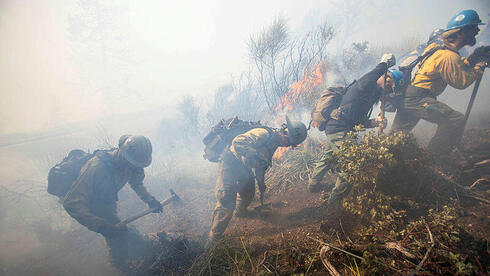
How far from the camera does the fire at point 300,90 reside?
7328 mm

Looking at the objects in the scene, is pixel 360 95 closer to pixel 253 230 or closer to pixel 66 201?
pixel 253 230

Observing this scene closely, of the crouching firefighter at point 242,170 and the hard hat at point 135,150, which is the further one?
the hard hat at point 135,150

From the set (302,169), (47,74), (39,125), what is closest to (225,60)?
(47,74)

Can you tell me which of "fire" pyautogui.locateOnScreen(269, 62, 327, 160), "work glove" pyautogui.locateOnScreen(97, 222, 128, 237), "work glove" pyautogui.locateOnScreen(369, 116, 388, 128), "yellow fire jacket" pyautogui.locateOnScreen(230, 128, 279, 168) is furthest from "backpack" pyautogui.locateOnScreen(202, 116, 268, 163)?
"fire" pyautogui.locateOnScreen(269, 62, 327, 160)

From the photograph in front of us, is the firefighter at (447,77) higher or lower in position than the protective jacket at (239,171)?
higher

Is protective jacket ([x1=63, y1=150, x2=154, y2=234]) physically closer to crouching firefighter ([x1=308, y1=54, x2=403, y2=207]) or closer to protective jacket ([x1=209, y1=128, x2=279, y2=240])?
protective jacket ([x1=209, y1=128, x2=279, y2=240])

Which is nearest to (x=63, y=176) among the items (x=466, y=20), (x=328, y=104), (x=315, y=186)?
(x=315, y=186)

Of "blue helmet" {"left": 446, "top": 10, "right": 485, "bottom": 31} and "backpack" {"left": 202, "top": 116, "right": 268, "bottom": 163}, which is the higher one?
"blue helmet" {"left": 446, "top": 10, "right": 485, "bottom": 31}

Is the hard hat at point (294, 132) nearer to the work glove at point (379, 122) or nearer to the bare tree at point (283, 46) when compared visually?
the work glove at point (379, 122)

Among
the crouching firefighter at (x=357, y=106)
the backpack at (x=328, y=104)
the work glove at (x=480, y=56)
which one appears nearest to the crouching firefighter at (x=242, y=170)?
the backpack at (x=328, y=104)

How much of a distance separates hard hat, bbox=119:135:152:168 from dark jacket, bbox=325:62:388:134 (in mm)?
3785

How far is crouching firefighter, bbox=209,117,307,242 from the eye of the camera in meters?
3.12

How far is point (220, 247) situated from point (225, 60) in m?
72.9

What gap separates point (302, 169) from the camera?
16.3ft
